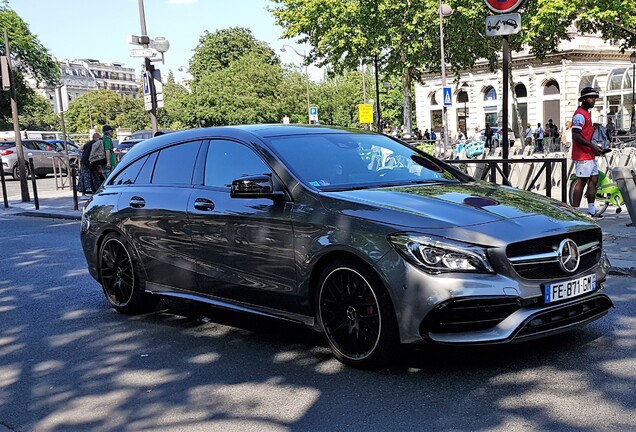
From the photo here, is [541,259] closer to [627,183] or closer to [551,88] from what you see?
[627,183]

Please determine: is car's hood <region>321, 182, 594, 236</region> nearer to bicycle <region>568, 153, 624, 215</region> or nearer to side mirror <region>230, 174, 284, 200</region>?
side mirror <region>230, 174, 284, 200</region>

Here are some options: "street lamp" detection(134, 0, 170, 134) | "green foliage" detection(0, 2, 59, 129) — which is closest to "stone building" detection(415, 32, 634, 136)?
"green foliage" detection(0, 2, 59, 129)

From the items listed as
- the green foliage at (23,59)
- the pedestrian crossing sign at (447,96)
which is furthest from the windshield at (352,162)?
the green foliage at (23,59)

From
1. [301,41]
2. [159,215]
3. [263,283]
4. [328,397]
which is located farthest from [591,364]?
[301,41]

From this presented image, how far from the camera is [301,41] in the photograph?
1650 inches

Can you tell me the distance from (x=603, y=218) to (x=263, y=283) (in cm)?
735

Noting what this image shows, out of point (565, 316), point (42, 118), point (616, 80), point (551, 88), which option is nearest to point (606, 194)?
point (565, 316)

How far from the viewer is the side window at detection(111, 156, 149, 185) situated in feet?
21.6

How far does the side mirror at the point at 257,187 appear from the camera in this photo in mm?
4906

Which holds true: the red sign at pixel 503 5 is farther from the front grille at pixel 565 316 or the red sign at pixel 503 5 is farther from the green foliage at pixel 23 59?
the green foliage at pixel 23 59

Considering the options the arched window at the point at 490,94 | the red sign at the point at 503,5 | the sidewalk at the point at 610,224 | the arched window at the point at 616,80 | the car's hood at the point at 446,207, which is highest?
the arched window at the point at 490,94

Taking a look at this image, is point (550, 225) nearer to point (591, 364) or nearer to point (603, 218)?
point (591, 364)

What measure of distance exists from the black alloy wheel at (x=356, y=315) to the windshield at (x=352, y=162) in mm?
707

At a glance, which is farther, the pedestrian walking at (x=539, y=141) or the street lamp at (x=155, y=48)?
the pedestrian walking at (x=539, y=141)
